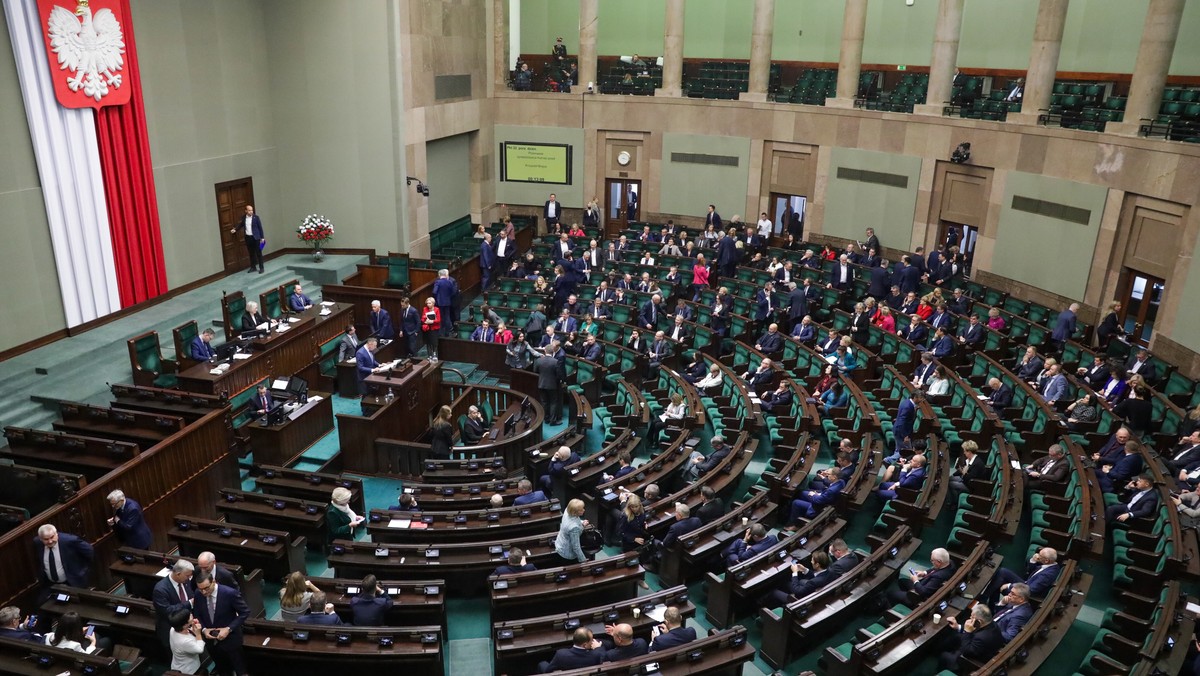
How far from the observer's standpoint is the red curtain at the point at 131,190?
14055mm

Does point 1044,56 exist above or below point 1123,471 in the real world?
above

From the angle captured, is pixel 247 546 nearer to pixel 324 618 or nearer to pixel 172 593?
pixel 172 593

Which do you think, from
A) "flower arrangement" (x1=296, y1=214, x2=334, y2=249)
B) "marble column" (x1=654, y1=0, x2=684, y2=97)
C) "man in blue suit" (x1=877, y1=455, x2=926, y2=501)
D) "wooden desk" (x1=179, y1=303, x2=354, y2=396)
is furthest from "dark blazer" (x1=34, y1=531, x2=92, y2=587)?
"marble column" (x1=654, y1=0, x2=684, y2=97)

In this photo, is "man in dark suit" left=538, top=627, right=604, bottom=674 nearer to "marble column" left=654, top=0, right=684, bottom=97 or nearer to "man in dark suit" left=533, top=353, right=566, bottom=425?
"man in dark suit" left=533, top=353, right=566, bottom=425

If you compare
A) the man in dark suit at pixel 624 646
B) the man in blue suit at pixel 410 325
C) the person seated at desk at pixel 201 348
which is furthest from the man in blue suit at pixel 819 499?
the person seated at desk at pixel 201 348

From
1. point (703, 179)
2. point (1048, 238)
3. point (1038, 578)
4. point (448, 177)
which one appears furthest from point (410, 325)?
point (1048, 238)

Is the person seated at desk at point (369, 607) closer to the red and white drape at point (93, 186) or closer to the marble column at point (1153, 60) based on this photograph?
the red and white drape at point (93, 186)

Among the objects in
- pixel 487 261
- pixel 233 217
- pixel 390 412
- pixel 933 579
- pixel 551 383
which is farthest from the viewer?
pixel 487 261

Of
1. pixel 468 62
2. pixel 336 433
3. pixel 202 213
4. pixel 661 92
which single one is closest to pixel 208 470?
pixel 336 433

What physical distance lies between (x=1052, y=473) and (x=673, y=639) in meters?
5.44

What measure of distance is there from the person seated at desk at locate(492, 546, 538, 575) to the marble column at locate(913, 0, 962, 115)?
49.5 ft

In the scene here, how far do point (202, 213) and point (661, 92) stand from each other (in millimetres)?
12066

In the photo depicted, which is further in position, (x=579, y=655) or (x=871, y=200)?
(x=871, y=200)

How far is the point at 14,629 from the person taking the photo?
6738 mm
